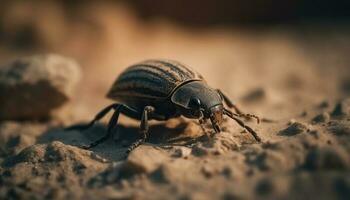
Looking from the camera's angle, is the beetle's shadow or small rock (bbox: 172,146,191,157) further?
the beetle's shadow

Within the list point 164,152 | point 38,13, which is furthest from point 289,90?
point 38,13

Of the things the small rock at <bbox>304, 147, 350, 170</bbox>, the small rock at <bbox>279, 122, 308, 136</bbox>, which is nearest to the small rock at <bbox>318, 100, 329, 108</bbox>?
the small rock at <bbox>279, 122, 308, 136</bbox>

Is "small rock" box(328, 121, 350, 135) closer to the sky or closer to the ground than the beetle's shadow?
closer to the sky

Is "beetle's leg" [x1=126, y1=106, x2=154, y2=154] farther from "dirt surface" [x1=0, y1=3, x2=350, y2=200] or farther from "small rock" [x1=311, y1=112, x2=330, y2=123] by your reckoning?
"small rock" [x1=311, y1=112, x2=330, y2=123]

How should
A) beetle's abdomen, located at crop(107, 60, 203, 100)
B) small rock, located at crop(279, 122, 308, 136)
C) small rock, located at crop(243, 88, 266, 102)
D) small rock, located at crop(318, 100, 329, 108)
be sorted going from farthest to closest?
small rock, located at crop(243, 88, 266, 102)
small rock, located at crop(318, 100, 329, 108)
beetle's abdomen, located at crop(107, 60, 203, 100)
small rock, located at crop(279, 122, 308, 136)

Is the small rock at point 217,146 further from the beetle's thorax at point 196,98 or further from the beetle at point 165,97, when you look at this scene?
the beetle's thorax at point 196,98

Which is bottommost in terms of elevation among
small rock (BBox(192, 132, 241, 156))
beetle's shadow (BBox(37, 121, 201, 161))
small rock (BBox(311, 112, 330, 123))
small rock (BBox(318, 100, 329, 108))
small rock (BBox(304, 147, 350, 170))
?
beetle's shadow (BBox(37, 121, 201, 161))

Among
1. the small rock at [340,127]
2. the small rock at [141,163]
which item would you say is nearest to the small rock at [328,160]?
the small rock at [340,127]
